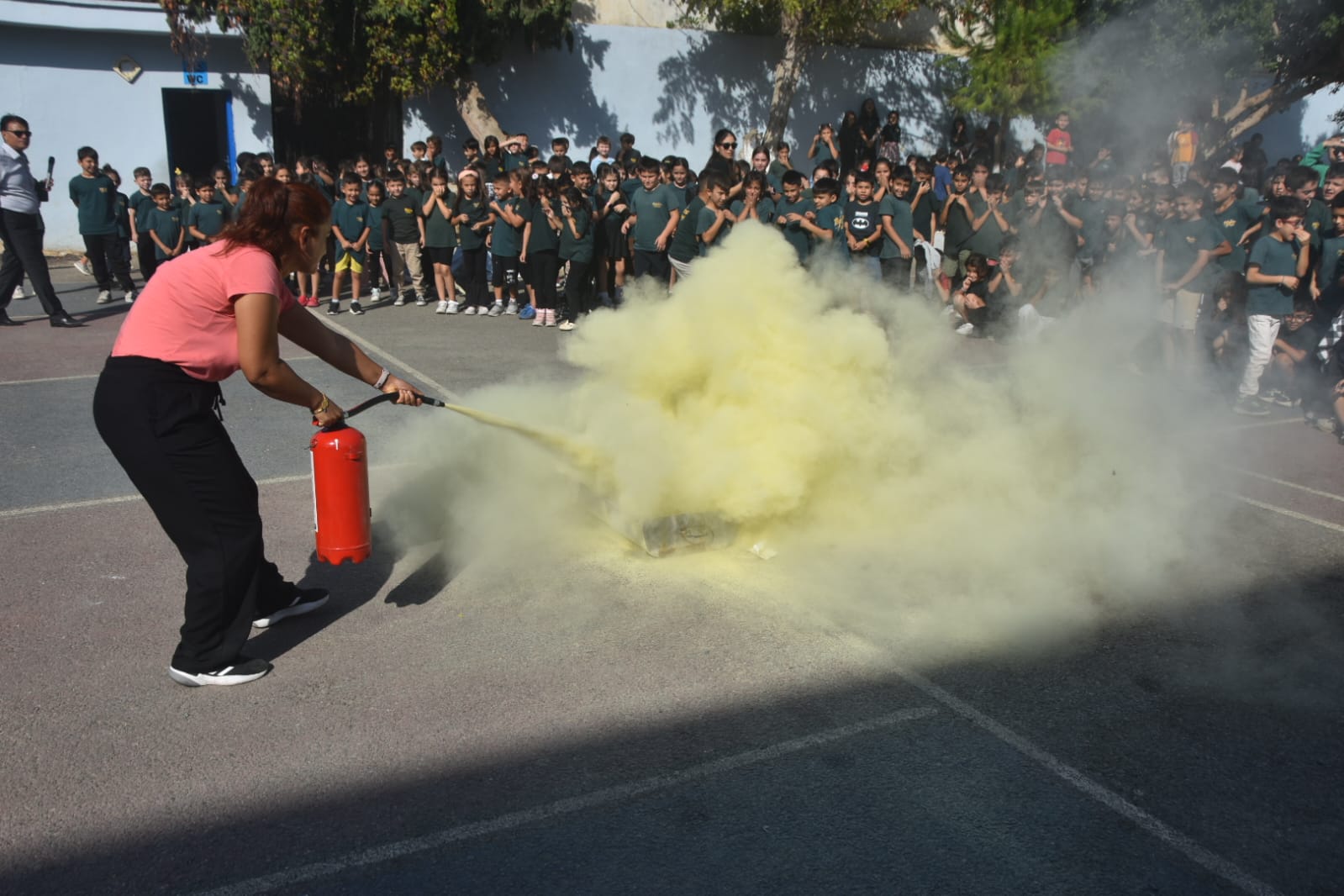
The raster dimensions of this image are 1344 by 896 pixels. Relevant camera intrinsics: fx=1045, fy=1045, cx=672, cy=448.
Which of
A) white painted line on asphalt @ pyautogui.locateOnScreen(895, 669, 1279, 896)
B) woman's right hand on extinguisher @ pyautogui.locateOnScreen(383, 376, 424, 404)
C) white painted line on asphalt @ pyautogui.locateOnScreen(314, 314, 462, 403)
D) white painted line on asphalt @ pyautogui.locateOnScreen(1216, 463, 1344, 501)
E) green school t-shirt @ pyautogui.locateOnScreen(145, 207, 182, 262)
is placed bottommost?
white painted line on asphalt @ pyautogui.locateOnScreen(314, 314, 462, 403)

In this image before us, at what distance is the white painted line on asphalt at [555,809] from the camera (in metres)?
2.80

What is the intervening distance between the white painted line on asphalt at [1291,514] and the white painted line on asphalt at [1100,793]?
11.0 feet

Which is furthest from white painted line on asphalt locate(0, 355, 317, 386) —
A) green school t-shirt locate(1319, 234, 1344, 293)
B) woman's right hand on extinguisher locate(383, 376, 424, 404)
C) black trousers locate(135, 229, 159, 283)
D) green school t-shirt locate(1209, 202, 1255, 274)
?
green school t-shirt locate(1319, 234, 1344, 293)

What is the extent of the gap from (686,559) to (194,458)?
2.26 metres

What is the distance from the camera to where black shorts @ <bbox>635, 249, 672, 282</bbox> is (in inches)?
435

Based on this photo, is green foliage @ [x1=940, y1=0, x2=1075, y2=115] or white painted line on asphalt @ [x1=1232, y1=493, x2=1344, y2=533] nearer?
white painted line on asphalt @ [x1=1232, y1=493, x2=1344, y2=533]

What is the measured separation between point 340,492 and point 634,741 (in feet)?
4.85

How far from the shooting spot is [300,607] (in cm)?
430

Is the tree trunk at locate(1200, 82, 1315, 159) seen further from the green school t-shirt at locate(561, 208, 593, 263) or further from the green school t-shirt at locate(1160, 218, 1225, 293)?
the green school t-shirt at locate(561, 208, 593, 263)

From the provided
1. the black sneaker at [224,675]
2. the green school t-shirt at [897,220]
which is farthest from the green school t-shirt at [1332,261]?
the black sneaker at [224,675]

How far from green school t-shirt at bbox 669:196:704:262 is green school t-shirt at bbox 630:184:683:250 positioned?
2.30ft

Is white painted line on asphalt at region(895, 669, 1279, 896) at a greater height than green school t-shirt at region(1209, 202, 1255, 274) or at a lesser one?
lesser

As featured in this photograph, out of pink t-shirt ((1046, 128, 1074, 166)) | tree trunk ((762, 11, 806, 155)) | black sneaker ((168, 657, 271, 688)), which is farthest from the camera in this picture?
tree trunk ((762, 11, 806, 155))

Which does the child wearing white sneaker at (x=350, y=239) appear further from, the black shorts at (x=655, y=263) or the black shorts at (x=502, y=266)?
the black shorts at (x=655, y=263)
